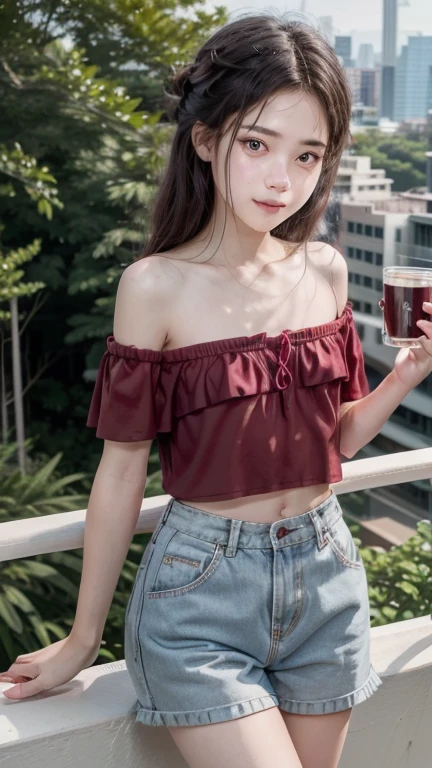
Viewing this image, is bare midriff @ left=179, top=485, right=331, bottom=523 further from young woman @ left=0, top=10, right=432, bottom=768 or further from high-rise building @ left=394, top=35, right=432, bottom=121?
high-rise building @ left=394, top=35, right=432, bottom=121

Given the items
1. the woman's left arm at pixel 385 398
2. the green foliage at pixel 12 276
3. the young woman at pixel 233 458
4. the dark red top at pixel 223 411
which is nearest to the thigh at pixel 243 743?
the young woman at pixel 233 458

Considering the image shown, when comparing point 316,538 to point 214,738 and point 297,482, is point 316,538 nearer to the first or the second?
point 297,482

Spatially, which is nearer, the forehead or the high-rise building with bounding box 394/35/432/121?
the forehead

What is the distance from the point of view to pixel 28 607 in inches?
169

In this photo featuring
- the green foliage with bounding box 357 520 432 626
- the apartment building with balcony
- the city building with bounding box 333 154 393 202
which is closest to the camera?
the green foliage with bounding box 357 520 432 626

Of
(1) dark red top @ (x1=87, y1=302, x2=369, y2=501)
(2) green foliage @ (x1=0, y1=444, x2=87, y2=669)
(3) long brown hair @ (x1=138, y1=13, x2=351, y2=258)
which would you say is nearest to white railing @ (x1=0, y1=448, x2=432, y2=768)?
(1) dark red top @ (x1=87, y1=302, x2=369, y2=501)

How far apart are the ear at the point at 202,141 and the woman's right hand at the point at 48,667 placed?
661 millimetres

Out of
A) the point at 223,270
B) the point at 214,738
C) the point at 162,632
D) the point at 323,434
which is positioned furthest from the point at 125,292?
the point at 214,738

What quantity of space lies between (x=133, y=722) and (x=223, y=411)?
1.57 feet

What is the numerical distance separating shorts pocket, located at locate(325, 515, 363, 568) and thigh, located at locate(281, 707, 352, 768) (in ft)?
0.65

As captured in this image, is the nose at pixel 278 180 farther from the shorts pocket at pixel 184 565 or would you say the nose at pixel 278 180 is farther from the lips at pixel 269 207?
the shorts pocket at pixel 184 565

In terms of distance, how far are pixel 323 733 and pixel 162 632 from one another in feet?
0.86

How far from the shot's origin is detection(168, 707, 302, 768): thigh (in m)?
1.05

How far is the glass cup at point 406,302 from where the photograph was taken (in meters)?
1.21
